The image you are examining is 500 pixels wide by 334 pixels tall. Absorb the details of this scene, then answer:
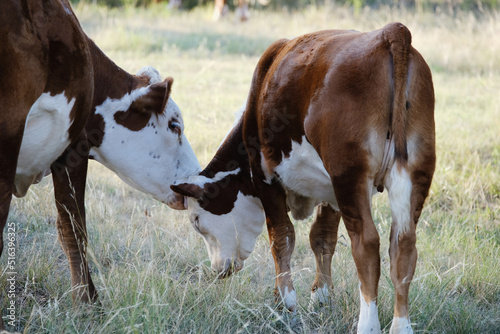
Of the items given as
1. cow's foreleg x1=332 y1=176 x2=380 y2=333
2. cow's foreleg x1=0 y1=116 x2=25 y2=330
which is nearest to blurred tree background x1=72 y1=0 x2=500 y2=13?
cow's foreleg x1=332 y1=176 x2=380 y2=333

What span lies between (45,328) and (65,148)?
33.5 inches

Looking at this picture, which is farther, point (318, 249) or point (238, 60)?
point (238, 60)

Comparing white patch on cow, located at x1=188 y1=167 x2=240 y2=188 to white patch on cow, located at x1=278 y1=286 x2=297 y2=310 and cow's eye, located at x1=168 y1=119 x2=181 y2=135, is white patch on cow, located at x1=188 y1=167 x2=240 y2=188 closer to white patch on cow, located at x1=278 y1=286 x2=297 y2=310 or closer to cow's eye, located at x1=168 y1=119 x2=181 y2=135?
cow's eye, located at x1=168 y1=119 x2=181 y2=135

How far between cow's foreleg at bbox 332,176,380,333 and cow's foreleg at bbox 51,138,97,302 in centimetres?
139

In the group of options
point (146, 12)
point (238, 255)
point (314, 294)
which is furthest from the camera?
point (146, 12)

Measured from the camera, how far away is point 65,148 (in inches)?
125

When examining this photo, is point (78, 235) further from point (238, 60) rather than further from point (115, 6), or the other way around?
point (115, 6)

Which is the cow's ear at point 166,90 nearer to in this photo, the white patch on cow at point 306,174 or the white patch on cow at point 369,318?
the white patch on cow at point 306,174

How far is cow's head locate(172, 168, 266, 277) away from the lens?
3.85 metres

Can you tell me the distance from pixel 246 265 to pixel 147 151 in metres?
1.01

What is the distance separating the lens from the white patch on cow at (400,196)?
2.78m

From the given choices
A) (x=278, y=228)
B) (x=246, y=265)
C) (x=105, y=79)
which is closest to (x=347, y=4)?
(x=246, y=265)

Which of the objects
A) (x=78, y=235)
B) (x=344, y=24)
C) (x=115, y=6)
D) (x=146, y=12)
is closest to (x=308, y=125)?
(x=78, y=235)

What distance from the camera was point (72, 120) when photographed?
3.00 metres
